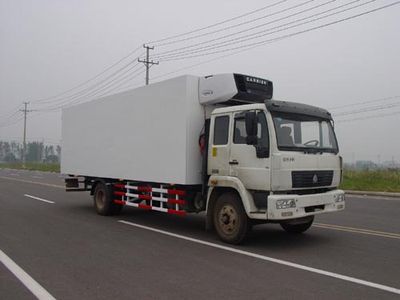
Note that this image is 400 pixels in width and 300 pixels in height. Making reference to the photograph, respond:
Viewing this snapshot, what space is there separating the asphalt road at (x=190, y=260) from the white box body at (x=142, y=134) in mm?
1435

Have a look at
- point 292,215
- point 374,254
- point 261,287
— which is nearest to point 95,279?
point 261,287

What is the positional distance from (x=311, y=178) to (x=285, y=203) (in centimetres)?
86

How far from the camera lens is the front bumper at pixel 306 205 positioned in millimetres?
7371

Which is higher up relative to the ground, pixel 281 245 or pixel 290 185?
pixel 290 185

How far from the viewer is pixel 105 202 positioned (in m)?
12.0

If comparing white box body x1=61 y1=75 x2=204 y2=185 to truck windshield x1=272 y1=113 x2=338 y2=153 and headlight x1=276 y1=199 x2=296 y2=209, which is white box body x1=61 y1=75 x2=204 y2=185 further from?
headlight x1=276 y1=199 x2=296 y2=209

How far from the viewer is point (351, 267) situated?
642 centimetres

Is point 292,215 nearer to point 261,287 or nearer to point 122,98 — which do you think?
point 261,287

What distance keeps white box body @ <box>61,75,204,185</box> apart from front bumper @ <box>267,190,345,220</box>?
7.05 ft

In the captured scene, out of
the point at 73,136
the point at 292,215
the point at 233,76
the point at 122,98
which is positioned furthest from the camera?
the point at 73,136

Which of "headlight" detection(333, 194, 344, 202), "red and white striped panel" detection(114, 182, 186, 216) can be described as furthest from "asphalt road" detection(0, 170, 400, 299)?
"headlight" detection(333, 194, 344, 202)

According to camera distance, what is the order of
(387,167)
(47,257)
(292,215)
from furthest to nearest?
(387,167), (292,215), (47,257)

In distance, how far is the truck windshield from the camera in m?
7.79

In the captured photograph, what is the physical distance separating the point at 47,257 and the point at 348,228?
21.5 feet
